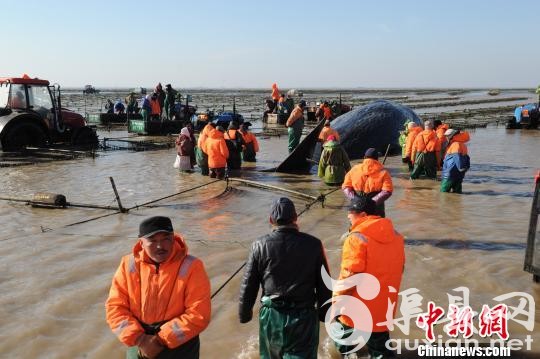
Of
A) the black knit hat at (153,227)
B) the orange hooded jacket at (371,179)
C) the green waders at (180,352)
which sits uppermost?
the black knit hat at (153,227)

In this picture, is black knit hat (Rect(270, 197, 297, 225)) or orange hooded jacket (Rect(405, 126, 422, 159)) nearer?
black knit hat (Rect(270, 197, 297, 225))

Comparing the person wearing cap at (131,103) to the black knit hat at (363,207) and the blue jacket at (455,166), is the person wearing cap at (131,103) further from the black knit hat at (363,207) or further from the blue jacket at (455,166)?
the black knit hat at (363,207)

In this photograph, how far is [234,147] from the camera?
13.6 meters

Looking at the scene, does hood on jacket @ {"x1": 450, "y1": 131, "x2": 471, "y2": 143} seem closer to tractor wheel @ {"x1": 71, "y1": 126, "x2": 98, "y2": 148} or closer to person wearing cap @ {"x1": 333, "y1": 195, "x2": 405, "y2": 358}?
person wearing cap @ {"x1": 333, "y1": 195, "x2": 405, "y2": 358}

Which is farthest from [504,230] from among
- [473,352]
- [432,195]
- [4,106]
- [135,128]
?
[135,128]

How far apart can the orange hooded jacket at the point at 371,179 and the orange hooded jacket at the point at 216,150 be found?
575 cm

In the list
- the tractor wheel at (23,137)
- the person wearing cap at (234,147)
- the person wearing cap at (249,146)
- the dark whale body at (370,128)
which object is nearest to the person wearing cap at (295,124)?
the dark whale body at (370,128)

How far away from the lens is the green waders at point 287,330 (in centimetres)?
336

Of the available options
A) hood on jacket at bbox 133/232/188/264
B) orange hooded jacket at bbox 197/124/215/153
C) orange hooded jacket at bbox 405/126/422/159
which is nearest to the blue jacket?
orange hooded jacket at bbox 405/126/422/159

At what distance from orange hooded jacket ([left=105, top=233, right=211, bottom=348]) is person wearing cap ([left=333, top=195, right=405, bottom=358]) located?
3.90 ft

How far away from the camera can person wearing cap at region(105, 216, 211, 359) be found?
2.98 meters

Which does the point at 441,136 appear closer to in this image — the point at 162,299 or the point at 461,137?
the point at 461,137

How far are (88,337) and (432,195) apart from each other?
7.74m

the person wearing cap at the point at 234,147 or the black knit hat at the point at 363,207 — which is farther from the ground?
the black knit hat at the point at 363,207
